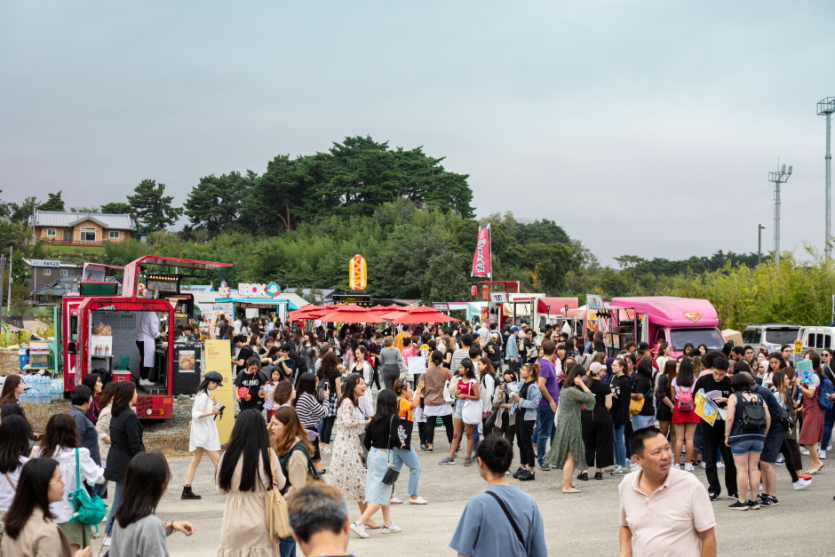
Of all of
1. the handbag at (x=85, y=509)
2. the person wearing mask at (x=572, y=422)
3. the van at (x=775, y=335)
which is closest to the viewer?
the handbag at (x=85, y=509)

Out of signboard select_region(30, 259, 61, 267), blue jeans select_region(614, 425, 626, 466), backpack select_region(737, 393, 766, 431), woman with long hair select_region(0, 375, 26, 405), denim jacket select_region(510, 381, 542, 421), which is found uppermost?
signboard select_region(30, 259, 61, 267)

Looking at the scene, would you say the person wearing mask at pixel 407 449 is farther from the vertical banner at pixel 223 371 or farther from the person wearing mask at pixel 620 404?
the vertical banner at pixel 223 371

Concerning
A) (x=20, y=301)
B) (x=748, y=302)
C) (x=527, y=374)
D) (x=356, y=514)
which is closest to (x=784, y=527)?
(x=527, y=374)

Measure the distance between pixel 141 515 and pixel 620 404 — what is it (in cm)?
720

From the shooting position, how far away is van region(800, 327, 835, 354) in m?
18.5

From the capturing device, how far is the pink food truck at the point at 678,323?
18094mm

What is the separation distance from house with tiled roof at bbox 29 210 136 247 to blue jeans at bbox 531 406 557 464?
81.1 meters

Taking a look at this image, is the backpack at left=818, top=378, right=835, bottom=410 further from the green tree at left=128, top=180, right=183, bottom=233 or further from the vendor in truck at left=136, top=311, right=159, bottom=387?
the green tree at left=128, top=180, right=183, bottom=233

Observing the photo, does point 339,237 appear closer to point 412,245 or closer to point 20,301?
point 412,245

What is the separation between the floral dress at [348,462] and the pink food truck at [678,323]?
39.7ft

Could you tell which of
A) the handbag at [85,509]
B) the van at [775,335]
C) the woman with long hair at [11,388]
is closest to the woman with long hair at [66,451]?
the handbag at [85,509]

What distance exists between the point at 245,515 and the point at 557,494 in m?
5.29

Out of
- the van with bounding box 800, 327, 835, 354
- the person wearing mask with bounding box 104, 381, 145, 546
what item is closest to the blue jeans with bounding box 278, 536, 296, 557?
the person wearing mask with bounding box 104, 381, 145, 546

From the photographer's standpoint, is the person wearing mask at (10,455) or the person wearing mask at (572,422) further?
the person wearing mask at (572,422)
